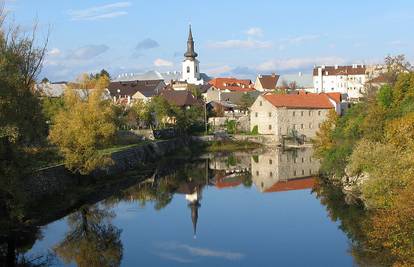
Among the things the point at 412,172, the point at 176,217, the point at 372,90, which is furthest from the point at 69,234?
the point at 372,90

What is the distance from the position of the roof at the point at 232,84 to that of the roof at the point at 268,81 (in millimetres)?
2459

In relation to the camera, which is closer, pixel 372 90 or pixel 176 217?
pixel 176 217

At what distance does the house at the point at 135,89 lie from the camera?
3629 inches

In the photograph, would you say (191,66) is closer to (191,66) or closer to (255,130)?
(191,66)

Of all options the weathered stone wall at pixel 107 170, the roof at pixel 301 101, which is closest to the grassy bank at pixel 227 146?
A: the weathered stone wall at pixel 107 170

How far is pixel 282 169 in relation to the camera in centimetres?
4675

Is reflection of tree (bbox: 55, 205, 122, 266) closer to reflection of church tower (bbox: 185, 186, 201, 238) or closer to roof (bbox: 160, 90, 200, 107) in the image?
reflection of church tower (bbox: 185, 186, 201, 238)

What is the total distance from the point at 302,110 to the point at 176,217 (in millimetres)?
40922

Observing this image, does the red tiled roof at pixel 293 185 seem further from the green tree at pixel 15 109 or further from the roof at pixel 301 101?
the roof at pixel 301 101

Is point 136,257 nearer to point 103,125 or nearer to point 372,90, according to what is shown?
point 103,125

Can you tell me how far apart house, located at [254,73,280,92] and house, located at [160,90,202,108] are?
3801 cm

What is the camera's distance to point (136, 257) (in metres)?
22.3

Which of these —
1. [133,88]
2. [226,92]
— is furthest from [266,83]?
[133,88]

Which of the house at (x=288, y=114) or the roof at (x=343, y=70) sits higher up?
the roof at (x=343, y=70)
